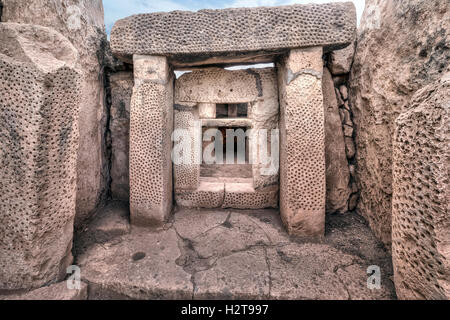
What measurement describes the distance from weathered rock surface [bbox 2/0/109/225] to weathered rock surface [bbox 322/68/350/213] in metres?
2.80

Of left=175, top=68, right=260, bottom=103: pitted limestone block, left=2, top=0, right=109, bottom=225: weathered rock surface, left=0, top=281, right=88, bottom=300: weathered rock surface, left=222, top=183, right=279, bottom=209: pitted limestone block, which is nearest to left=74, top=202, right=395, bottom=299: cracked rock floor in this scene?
left=0, top=281, right=88, bottom=300: weathered rock surface

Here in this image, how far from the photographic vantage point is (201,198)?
2846mm

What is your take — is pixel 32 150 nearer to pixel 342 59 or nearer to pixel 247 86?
pixel 247 86

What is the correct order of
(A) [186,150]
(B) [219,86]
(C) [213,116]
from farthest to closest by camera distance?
1. (C) [213,116]
2. (A) [186,150]
3. (B) [219,86]

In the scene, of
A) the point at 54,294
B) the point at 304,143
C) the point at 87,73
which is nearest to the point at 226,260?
the point at 54,294

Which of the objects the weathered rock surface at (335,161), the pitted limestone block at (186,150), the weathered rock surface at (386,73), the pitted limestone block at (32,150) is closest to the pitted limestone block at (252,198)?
the pitted limestone block at (186,150)

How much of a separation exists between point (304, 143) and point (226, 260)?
1404mm

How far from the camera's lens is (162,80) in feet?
7.57

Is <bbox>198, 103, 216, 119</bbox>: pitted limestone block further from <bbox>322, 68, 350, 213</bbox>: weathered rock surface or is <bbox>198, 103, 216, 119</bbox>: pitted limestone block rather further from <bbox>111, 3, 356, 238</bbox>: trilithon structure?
<bbox>322, 68, 350, 213</bbox>: weathered rock surface

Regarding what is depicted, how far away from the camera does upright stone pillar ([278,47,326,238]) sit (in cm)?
211

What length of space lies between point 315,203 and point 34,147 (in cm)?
247

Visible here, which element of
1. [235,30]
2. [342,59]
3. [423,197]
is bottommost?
[423,197]

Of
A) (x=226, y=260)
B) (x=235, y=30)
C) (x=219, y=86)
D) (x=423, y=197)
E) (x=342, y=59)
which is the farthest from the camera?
(x=219, y=86)

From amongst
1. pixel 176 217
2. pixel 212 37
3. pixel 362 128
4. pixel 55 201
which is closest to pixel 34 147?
pixel 55 201
